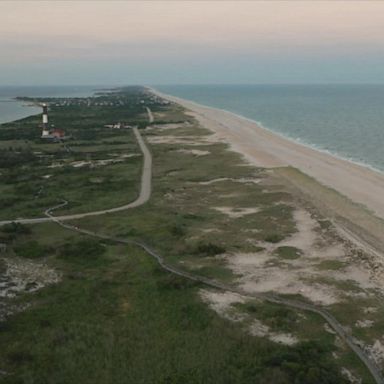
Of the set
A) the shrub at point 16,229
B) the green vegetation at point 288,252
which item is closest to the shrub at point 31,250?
the shrub at point 16,229

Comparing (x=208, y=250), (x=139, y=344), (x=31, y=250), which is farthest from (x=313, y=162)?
(x=139, y=344)

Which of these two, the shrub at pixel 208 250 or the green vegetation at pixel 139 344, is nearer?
the green vegetation at pixel 139 344

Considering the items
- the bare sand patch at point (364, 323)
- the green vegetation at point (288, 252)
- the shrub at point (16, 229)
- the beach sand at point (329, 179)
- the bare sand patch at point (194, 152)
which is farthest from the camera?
the bare sand patch at point (194, 152)

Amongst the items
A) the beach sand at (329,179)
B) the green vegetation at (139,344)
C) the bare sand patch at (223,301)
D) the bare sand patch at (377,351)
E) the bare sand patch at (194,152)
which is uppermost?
the beach sand at (329,179)

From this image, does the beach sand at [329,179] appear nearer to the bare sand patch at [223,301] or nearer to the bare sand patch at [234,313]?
the bare sand patch at [223,301]

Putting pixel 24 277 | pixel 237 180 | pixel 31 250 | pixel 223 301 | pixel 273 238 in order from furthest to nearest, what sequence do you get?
pixel 237 180 → pixel 273 238 → pixel 31 250 → pixel 24 277 → pixel 223 301

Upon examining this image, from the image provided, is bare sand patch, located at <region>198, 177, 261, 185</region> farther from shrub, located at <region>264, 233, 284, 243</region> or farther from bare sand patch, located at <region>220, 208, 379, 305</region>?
bare sand patch, located at <region>220, 208, 379, 305</region>

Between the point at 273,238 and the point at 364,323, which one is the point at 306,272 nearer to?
the point at 273,238

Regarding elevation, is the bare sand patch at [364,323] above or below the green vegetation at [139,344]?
above

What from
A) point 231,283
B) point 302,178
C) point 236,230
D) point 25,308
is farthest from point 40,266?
point 302,178
